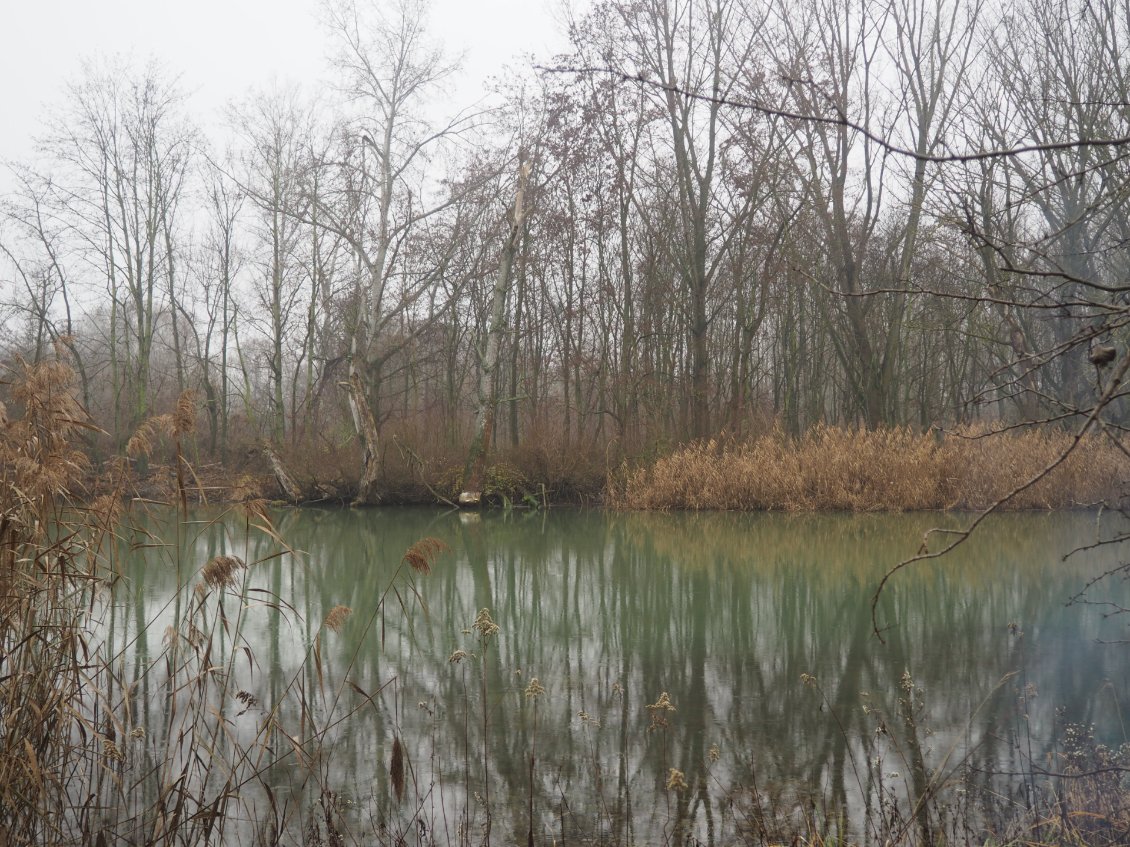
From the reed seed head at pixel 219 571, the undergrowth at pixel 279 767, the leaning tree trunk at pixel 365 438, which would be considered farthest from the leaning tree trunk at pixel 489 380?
the reed seed head at pixel 219 571

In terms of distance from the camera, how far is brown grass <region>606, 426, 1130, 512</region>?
1584 cm

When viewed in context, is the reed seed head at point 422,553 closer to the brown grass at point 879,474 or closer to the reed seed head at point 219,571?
the reed seed head at point 219,571

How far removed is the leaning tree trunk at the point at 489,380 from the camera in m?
18.3

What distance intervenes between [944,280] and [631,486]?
11.1 metres

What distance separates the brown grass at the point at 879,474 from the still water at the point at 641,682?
4.32 metres

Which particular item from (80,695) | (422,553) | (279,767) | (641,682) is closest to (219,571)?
(422,553)

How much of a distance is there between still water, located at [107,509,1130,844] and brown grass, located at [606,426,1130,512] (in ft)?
14.2

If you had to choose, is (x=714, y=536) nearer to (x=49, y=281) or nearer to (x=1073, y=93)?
(x=1073, y=93)

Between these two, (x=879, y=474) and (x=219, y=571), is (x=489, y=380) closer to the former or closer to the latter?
(x=879, y=474)

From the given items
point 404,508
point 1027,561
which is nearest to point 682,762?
point 1027,561

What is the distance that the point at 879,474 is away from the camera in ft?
54.0

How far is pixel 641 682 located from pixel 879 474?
1188 cm

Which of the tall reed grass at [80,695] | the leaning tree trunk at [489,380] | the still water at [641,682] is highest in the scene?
the leaning tree trunk at [489,380]

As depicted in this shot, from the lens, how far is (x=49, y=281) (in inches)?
1070
